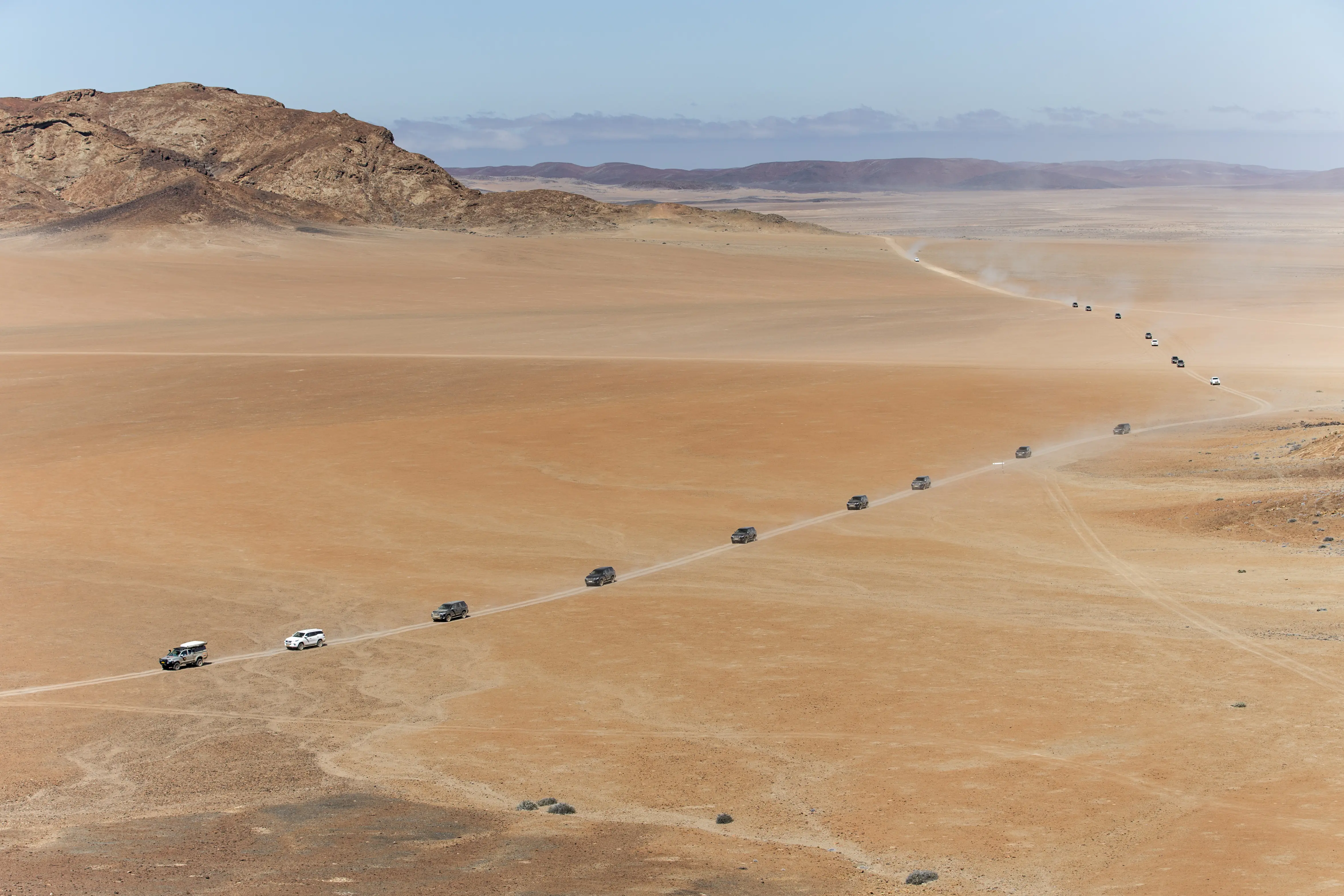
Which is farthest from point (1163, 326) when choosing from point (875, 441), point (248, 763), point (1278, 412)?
point (248, 763)

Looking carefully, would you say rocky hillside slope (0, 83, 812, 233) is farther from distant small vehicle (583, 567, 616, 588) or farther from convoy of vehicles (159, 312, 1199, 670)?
distant small vehicle (583, 567, 616, 588)

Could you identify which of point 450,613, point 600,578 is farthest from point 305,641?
point 600,578

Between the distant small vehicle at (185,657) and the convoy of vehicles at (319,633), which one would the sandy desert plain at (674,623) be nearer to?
the distant small vehicle at (185,657)

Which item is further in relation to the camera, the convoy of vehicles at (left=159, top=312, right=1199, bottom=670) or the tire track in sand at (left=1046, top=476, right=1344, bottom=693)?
the convoy of vehicles at (left=159, top=312, right=1199, bottom=670)

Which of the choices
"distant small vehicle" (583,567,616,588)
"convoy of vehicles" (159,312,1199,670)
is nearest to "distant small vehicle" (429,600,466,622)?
"convoy of vehicles" (159,312,1199,670)

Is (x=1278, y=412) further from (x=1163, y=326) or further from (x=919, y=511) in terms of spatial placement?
(x=1163, y=326)

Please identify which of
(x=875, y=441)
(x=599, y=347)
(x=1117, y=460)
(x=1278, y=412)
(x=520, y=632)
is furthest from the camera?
(x=599, y=347)

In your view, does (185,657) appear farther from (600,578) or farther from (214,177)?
(214,177)
